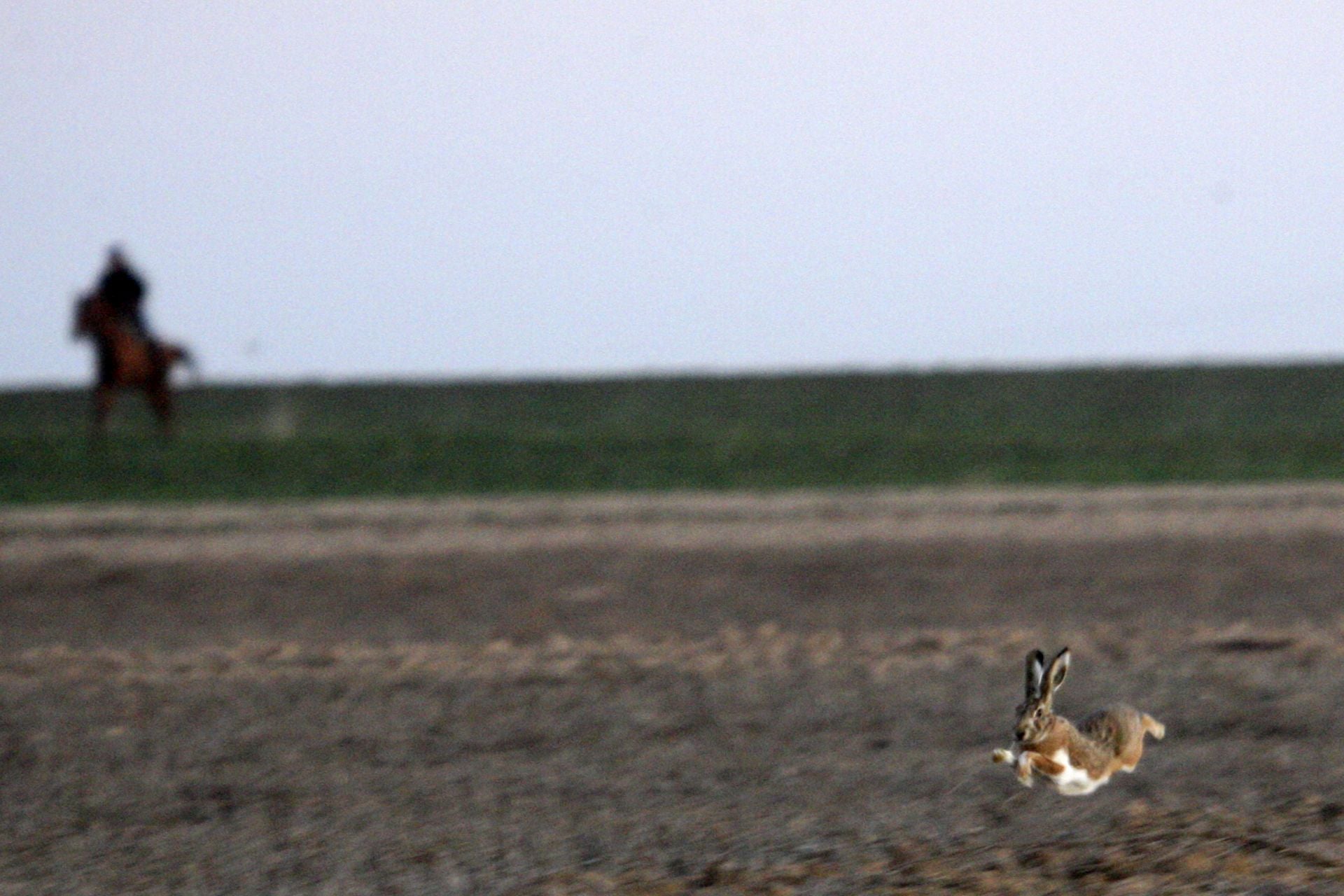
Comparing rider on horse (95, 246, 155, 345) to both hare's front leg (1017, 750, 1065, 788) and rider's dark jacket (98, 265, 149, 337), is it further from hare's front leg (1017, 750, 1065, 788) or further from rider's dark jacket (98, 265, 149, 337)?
hare's front leg (1017, 750, 1065, 788)

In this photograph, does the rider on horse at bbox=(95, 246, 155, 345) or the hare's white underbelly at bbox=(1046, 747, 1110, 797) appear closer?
the hare's white underbelly at bbox=(1046, 747, 1110, 797)

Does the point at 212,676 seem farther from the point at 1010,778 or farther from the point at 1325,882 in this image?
the point at 1325,882

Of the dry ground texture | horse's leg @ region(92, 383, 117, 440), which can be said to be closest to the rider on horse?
horse's leg @ region(92, 383, 117, 440)

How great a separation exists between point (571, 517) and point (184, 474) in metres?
6.28

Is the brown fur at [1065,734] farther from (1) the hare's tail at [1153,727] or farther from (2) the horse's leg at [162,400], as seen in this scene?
(2) the horse's leg at [162,400]

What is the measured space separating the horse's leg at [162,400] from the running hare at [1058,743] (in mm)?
22476

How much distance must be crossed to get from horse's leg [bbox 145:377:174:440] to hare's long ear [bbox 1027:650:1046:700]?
22735mm

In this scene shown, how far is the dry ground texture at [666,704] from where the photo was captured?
5.32 m

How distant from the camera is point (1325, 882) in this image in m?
4.55

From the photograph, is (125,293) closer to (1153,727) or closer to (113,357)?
(113,357)

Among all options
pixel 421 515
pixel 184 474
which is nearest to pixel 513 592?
pixel 421 515

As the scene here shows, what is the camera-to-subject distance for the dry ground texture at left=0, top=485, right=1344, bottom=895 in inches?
210

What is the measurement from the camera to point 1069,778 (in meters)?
3.13

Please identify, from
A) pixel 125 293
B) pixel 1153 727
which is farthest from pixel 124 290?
pixel 1153 727
